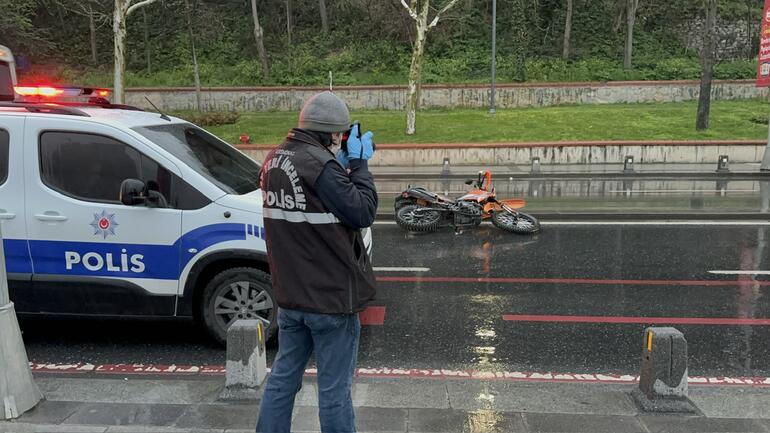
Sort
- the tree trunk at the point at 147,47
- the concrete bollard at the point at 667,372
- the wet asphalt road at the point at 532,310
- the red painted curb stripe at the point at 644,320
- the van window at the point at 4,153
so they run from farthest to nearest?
the tree trunk at the point at 147,47, the red painted curb stripe at the point at 644,320, the wet asphalt road at the point at 532,310, the van window at the point at 4,153, the concrete bollard at the point at 667,372

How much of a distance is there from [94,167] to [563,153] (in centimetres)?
1836

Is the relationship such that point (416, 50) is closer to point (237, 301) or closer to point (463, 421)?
point (237, 301)

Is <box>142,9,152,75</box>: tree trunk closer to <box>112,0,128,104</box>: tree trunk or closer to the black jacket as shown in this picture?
<box>112,0,128,104</box>: tree trunk

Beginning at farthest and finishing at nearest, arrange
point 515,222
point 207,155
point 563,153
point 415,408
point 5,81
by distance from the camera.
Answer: point 563,153 < point 515,222 < point 5,81 < point 207,155 < point 415,408

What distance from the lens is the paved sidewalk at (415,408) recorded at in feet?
11.3

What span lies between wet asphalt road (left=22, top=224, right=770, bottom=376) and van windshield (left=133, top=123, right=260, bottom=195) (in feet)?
4.69

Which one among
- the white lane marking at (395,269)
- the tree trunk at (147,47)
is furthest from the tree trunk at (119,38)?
the white lane marking at (395,269)

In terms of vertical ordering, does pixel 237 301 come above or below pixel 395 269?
above

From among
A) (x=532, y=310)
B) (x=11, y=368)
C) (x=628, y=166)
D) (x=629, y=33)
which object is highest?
(x=629, y=33)

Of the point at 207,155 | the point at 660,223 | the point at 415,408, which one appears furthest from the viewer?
the point at 660,223

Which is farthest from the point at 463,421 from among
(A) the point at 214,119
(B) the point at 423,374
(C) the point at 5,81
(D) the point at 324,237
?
(A) the point at 214,119

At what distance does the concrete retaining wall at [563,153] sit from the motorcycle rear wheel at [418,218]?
10.8 meters

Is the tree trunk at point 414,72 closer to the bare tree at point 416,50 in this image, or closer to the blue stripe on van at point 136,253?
the bare tree at point 416,50

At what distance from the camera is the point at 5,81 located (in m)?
8.70
